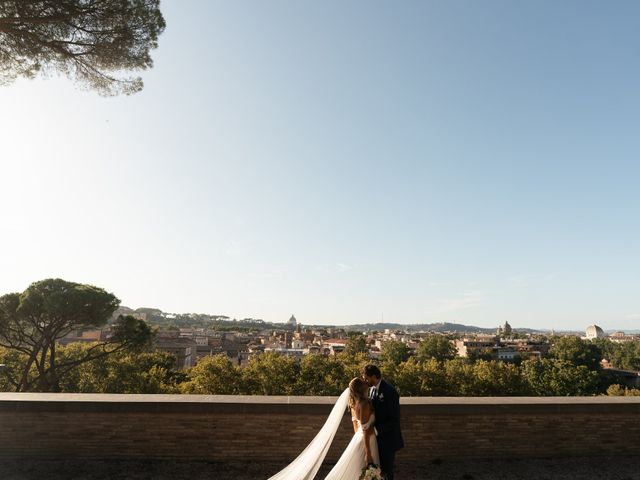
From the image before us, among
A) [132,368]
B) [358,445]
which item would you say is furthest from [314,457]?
[132,368]

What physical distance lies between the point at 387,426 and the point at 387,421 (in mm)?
47

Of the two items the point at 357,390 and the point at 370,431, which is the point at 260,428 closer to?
the point at 370,431

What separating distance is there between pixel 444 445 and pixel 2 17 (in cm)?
1039

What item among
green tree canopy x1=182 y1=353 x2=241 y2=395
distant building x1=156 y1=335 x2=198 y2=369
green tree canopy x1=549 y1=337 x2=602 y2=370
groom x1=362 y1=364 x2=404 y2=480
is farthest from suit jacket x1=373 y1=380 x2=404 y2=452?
distant building x1=156 y1=335 x2=198 y2=369

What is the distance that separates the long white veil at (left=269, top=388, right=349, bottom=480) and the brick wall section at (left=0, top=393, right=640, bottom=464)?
2.54 feet

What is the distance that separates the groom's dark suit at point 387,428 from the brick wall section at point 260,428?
1425mm

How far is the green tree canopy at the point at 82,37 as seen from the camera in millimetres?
7199

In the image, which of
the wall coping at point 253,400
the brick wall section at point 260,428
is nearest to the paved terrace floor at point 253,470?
the brick wall section at point 260,428

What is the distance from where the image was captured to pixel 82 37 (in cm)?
820

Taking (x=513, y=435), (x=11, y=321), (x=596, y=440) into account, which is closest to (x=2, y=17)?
(x=513, y=435)

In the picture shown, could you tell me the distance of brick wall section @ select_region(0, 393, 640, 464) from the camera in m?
5.06

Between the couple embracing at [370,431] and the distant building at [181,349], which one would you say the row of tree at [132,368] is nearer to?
the couple embracing at [370,431]

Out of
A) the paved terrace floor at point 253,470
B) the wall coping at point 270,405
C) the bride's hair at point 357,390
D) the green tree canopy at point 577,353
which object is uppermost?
the bride's hair at point 357,390

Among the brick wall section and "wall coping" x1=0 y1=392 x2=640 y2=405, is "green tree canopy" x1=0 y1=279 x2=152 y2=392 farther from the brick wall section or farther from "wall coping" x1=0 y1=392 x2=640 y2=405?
the brick wall section
